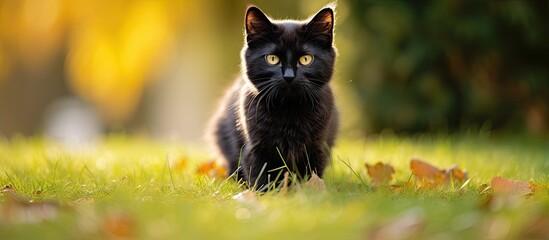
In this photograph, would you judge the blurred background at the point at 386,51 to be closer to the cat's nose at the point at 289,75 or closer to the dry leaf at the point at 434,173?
the dry leaf at the point at 434,173

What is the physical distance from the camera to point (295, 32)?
287 cm

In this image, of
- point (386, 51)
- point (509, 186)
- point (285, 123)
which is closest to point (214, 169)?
point (285, 123)

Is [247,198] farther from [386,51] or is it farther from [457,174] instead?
[386,51]

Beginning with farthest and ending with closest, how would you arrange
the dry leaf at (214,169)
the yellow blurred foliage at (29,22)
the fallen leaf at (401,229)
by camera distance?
the yellow blurred foliage at (29,22) < the dry leaf at (214,169) < the fallen leaf at (401,229)

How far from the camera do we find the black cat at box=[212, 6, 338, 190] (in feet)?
9.25

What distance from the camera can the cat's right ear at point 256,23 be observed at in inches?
112

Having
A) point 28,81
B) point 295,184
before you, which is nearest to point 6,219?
point 295,184

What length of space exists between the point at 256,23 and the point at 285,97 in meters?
0.34

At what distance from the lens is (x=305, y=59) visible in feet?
9.34

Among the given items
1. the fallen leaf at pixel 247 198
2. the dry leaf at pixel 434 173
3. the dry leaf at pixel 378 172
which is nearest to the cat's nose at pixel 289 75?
the fallen leaf at pixel 247 198

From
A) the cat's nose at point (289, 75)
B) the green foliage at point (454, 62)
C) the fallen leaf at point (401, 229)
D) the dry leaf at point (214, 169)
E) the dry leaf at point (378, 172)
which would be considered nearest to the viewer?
the fallen leaf at point (401, 229)

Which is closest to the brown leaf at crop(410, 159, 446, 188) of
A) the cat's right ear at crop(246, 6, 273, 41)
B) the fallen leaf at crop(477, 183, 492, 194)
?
the fallen leaf at crop(477, 183, 492, 194)

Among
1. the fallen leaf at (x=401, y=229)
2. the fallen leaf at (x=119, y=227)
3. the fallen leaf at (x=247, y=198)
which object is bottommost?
the fallen leaf at (x=247, y=198)

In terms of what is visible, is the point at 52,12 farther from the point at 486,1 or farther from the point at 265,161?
the point at 265,161
